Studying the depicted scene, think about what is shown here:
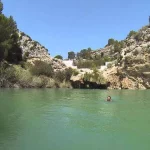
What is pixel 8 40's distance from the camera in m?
60.2

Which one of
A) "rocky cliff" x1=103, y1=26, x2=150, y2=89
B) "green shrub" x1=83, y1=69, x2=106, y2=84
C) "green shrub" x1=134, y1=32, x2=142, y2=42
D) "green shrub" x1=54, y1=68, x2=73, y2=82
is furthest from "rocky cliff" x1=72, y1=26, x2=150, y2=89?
"green shrub" x1=134, y1=32, x2=142, y2=42

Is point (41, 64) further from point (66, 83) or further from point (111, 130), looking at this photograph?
point (111, 130)

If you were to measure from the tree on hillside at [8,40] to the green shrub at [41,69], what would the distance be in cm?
504

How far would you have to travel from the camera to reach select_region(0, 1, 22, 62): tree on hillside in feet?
190

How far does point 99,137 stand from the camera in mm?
17062

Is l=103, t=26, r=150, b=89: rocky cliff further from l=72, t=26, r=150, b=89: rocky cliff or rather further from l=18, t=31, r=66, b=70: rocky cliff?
l=18, t=31, r=66, b=70: rocky cliff

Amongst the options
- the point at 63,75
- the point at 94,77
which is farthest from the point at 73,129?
the point at 63,75

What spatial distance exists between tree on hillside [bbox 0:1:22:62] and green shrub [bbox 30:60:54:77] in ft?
16.5

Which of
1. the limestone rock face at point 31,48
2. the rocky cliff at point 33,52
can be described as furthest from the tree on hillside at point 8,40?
the limestone rock face at point 31,48

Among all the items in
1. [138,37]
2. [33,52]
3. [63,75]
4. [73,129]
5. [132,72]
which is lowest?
[73,129]

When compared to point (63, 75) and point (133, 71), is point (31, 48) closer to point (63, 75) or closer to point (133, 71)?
point (63, 75)

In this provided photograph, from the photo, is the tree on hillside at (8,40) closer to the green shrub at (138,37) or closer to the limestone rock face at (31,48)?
the limestone rock face at (31,48)

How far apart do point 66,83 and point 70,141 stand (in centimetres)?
4891

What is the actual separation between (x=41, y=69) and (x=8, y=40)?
28.2 ft
